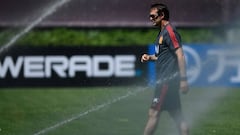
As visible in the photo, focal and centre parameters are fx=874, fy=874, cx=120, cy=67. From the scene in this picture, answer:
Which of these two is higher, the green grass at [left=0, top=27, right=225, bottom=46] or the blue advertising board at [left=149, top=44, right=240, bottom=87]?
the green grass at [left=0, top=27, right=225, bottom=46]

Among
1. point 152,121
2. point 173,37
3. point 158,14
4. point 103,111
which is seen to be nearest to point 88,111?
point 103,111

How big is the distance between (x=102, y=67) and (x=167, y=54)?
779 centimetres

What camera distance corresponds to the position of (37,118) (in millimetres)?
13016

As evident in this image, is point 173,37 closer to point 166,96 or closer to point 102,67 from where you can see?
point 166,96

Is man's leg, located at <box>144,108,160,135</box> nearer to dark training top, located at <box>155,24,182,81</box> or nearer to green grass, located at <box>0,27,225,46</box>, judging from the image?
dark training top, located at <box>155,24,182,81</box>

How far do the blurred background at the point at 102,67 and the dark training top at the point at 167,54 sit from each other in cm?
201

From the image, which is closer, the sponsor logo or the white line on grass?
the white line on grass

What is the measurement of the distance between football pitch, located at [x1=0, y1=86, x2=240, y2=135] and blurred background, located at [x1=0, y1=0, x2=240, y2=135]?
15mm

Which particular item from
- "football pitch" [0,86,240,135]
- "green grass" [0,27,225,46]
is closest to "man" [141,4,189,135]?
"football pitch" [0,86,240,135]

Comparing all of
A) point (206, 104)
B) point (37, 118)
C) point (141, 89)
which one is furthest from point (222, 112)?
point (141, 89)

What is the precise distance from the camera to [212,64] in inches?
683

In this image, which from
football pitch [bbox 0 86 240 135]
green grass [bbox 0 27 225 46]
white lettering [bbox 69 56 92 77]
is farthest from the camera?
green grass [bbox 0 27 225 46]

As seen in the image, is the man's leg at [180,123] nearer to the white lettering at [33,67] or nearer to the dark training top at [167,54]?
the dark training top at [167,54]

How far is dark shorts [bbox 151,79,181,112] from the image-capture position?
378 inches
